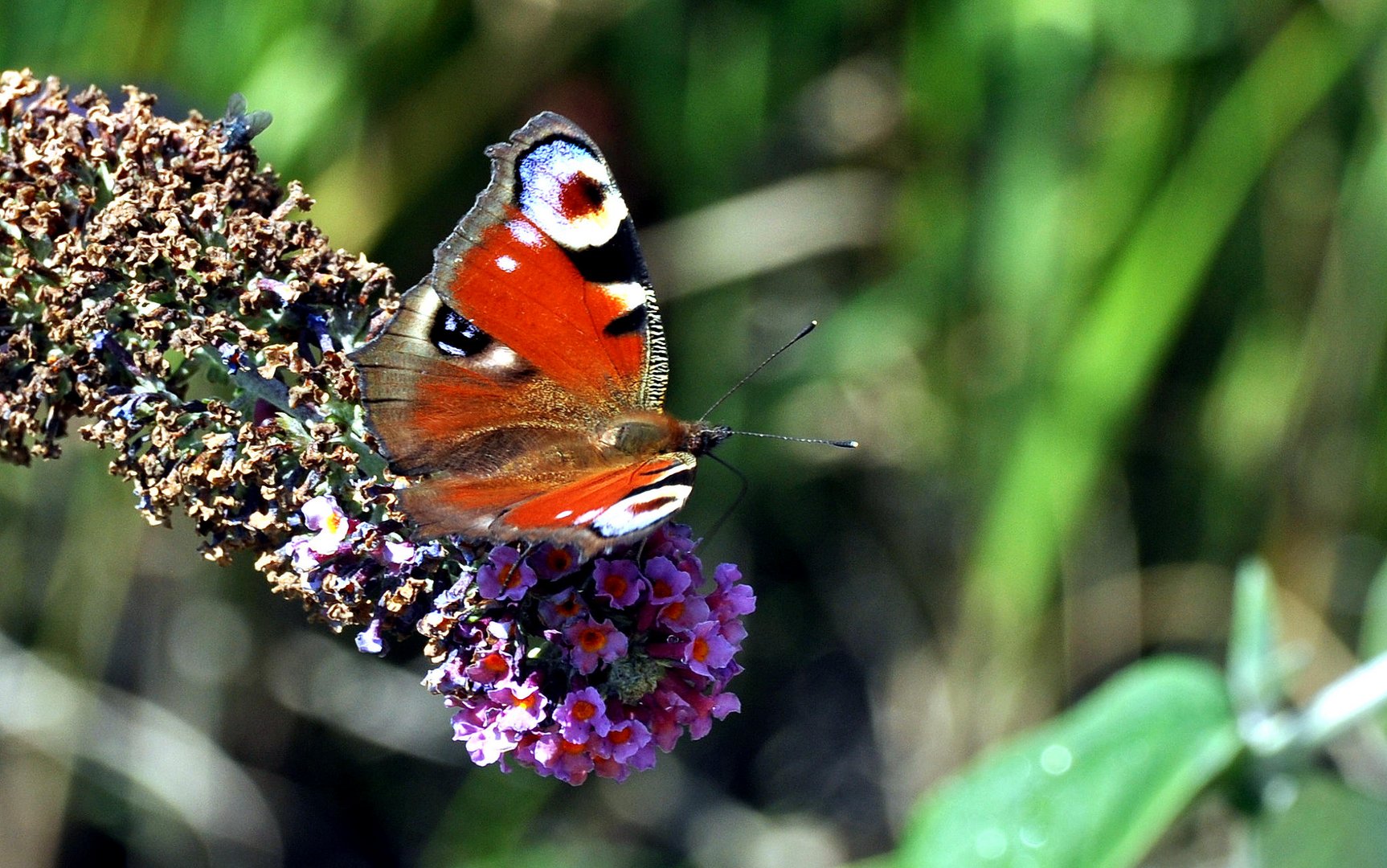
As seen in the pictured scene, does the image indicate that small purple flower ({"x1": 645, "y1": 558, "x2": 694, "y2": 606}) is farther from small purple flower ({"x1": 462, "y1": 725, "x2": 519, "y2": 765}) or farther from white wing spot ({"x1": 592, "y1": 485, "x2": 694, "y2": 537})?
small purple flower ({"x1": 462, "y1": 725, "x2": 519, "y2": 765})

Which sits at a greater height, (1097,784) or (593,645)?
(593,645)

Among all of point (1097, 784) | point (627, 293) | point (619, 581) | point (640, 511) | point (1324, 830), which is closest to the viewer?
point (640, 511)

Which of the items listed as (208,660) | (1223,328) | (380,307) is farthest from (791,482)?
(380,307)

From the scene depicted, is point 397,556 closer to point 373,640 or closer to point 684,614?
point 373,640

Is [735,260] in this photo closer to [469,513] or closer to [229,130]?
[229,130]

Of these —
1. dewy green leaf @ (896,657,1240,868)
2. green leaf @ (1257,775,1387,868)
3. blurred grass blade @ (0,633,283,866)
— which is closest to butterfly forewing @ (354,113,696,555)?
dewy green leaf @ (896,657,1240,868)

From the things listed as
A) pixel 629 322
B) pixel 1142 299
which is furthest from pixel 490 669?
pixel 1142 299

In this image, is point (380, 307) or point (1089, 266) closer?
point (380, 307)
